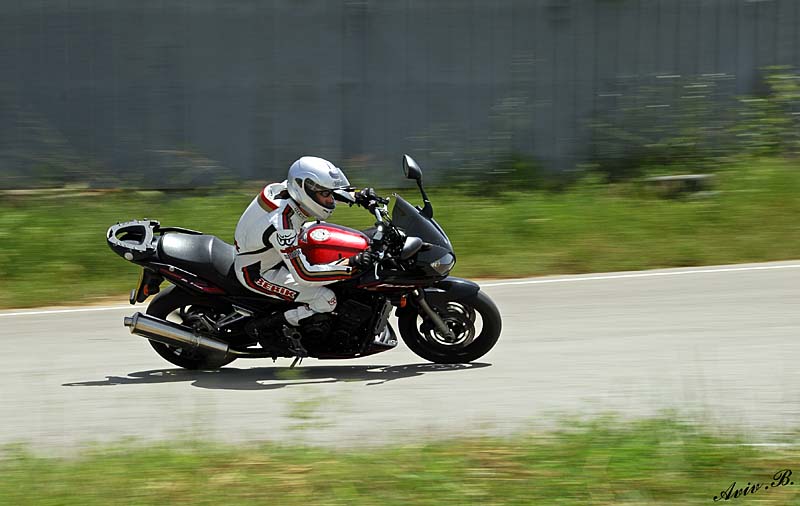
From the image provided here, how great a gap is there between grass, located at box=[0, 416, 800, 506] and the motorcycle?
75.9 inches

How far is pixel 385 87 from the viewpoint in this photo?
53.6 ft

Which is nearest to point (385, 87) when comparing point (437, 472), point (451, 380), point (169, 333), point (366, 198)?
point (366, 198)

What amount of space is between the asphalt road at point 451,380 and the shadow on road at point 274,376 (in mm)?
17

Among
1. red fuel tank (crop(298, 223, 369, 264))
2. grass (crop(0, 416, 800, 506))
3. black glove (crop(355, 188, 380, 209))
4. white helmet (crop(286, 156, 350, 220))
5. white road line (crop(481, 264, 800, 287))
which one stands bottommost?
white road line (crop(481, 264, 800, 287))

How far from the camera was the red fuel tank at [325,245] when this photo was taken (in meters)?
8.57

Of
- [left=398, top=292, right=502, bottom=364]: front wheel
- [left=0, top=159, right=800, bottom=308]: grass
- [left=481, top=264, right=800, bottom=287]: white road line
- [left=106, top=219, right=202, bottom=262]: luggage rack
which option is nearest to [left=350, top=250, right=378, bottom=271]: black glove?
[left=398, top=292, right=502, bottom=364]: front wheel

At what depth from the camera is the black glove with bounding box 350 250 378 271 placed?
8.49 metres

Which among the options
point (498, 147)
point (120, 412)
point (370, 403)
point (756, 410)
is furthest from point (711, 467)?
point (498, 147)

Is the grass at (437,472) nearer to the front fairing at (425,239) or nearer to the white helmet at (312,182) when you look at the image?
the front fairing at (425,239)

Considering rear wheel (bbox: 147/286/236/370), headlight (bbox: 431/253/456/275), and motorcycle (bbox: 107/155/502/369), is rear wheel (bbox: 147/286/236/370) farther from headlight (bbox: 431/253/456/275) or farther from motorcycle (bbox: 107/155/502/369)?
headlight (bbox: 431/253/456/275)

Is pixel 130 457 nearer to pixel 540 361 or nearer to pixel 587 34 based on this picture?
pixel 540 361

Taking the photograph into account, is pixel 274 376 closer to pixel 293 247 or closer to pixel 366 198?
pixel 293 247

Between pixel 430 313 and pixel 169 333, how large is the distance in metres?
1.90
